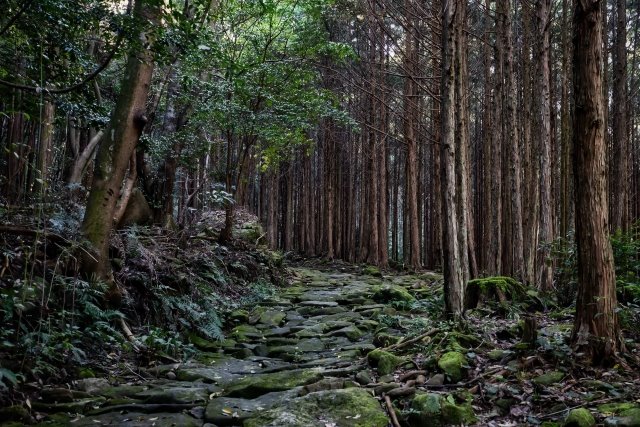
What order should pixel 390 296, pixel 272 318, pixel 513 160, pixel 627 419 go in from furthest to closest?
pixel 513 160, pixel 390 296, pixel 272 318, pixel 627 419

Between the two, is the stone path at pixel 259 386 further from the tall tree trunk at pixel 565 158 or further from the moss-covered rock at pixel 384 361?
the tall tree trunk at pixel 565 158

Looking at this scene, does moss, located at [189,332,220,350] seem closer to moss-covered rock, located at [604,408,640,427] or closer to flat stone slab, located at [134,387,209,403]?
flat stone slab, located at [134,387,209,403]

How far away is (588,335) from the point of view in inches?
178

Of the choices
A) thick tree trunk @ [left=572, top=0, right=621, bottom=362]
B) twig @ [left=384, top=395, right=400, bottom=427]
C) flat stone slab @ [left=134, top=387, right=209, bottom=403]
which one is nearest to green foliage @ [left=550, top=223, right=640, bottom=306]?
thick tree trunk @ [left=572, top=0, right=621, bottom=362]

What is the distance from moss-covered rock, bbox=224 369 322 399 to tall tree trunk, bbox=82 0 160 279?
2.29 meters

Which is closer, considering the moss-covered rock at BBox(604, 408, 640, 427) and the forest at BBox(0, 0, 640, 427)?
the moss-covered rock at BBox(604, 408, 640, 427)

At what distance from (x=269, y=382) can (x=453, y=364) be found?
5.81 feet

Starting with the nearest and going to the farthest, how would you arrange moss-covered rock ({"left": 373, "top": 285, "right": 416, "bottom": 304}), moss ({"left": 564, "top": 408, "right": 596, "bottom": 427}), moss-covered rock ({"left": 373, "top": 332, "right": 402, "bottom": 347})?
moss ({"left": 564, "top": 408, "right": 596, "bottom": 427}), moss-covered rock ({"left": 373, "top": 332, "right": 402, "bottom": 347}), moss-covered rock ({"left": 373, "top": 285, "right": 416, "bottom": 304})

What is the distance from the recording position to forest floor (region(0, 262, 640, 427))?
385 cm

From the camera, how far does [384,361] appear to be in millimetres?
5258

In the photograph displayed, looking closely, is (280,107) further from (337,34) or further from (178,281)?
(337,34)

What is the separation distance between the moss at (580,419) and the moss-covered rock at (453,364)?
1.33 metres

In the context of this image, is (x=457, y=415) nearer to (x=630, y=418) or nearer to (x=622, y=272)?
(x=630, y=418)

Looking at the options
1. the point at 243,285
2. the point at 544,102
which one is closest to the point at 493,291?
the point at 544,102
